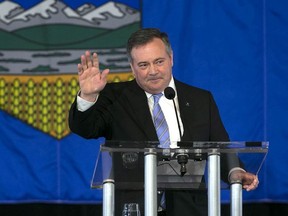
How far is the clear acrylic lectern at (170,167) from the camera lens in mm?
2762

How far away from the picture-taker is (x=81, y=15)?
529 centimetres

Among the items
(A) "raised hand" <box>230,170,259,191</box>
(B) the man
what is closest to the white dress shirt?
(B) the man

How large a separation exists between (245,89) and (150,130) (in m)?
1.91

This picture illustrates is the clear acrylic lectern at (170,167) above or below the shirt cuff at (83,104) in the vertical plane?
below

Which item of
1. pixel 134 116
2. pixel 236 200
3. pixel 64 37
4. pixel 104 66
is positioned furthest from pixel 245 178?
pixel 64 37

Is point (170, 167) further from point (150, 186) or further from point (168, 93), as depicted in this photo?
point (168, 93)

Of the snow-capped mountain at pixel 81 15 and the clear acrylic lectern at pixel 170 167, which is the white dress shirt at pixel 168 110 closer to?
the clear acrylic lectern at pixel 170 167

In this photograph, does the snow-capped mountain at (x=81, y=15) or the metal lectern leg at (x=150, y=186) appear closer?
the metal lectern leg at (x=150, y=186)

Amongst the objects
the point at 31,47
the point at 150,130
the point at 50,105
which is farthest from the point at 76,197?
the point at 150,130

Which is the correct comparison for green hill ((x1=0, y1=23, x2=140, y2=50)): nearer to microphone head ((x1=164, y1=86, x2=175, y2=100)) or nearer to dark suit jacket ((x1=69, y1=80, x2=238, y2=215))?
dark suit jacket ((x1=69, y1=80, x2=238, y2=215))

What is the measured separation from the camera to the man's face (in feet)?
11.3

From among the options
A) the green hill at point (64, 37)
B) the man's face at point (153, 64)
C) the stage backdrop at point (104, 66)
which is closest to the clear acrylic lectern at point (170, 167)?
the man's face at point (153, 64)

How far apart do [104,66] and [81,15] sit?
387 mm

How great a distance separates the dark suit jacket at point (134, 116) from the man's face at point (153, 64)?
3.5 inches
